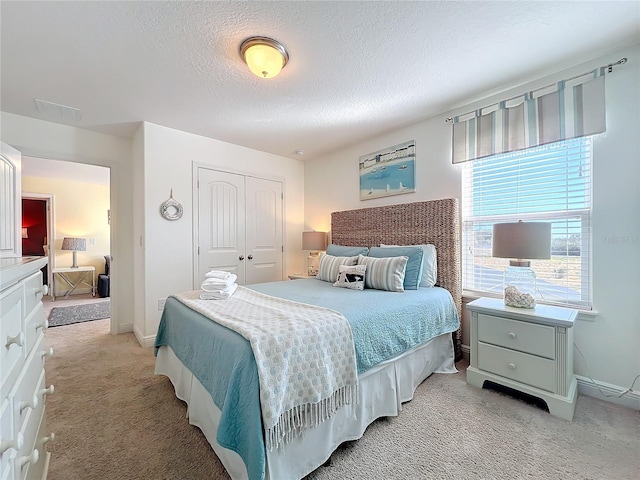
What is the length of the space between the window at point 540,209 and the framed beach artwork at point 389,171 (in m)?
0.62

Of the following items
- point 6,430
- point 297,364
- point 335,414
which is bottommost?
point 335,414

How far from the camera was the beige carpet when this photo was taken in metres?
1.37

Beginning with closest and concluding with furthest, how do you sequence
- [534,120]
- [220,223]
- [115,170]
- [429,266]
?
[534,120]
[429,266]
[115,170]
[220,223]

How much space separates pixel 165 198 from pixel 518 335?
12.2ft

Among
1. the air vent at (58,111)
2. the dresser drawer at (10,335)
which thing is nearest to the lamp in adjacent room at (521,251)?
the dresser drawer at (10,335)

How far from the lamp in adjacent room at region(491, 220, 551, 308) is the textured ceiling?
1.27m

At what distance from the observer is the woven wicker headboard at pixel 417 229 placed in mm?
2699

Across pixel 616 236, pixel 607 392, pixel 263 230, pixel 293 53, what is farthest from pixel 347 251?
pixel 607 392

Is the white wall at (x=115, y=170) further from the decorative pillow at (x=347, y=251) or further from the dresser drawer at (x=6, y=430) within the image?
the dresser drawer at (x=6, y=430)

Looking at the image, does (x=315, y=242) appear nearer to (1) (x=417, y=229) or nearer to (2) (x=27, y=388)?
(1) (x=417, y=229)

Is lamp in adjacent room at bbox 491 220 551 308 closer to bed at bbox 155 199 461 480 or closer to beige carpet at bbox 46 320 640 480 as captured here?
bed at bbox 155 199 461 480

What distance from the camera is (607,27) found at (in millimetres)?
1730

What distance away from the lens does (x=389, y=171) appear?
337cm

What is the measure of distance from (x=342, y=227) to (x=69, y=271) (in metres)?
5.85
